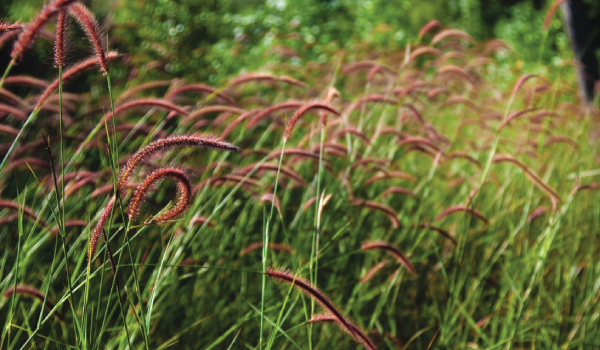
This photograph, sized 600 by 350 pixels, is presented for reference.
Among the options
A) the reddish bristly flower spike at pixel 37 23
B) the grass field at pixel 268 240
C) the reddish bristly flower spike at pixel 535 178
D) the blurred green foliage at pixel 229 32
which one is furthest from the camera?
the blurred green foliage at pixel 229 32

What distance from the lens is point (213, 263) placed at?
6.21 ft

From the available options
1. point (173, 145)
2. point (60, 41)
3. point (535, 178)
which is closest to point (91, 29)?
point (60, 41)

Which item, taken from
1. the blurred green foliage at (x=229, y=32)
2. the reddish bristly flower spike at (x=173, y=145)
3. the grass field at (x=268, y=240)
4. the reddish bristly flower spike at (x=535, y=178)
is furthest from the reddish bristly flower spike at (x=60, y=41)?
the blurred green foliage at (x=229, y=32)

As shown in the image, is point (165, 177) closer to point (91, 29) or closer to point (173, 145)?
point (173, 145)

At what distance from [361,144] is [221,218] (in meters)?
1.15

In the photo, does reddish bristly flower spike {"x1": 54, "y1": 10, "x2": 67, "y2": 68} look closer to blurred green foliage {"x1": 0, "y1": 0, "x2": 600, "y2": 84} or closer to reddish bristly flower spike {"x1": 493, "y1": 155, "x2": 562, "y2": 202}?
reddish bristly flower spike {"x1": 493, "y1": 155, "x2": 562, "y2": 202}

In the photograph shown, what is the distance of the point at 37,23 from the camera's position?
91cm

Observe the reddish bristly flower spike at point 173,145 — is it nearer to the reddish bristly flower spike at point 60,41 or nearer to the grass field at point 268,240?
the grass field at point 268,240

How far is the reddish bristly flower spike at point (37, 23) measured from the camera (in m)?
0.86

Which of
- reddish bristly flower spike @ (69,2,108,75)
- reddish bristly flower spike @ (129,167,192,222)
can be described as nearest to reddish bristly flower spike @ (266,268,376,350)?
reddish bristly flower spike @ (129,167,192,222)

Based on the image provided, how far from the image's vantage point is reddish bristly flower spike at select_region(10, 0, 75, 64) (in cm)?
86

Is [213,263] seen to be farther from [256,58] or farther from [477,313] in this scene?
[256,58]

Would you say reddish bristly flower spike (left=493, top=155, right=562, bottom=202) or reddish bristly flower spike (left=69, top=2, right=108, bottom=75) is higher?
reddish bristly flower spike (left=69, top=2, right=108, bottom=75)

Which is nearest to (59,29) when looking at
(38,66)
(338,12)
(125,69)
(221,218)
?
(221,218)
